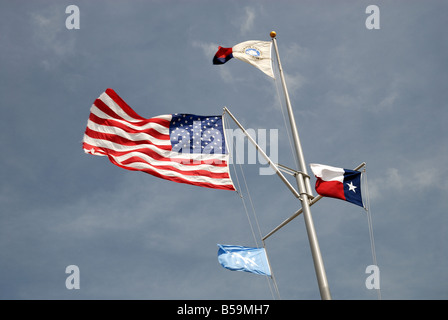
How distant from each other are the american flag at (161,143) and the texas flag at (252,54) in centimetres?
269

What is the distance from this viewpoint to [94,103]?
1798 centimetres

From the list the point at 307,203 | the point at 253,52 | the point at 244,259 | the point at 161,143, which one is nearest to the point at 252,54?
the point at 253,52

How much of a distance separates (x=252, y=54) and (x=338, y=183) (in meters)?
6.67

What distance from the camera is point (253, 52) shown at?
A: 698 inches

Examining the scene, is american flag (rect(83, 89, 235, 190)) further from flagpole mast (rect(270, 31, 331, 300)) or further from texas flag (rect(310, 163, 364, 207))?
texas flag (rect(310, 163, 364, 207))

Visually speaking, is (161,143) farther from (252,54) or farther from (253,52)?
(253,52)

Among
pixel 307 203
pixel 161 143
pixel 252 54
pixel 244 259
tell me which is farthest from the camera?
pixel 252 54

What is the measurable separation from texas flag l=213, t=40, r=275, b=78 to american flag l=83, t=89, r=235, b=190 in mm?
2687

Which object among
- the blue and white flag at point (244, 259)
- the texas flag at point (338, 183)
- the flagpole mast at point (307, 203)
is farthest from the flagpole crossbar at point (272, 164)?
the blue and white flag at point (244, 259)

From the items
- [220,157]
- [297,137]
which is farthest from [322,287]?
[220,157]

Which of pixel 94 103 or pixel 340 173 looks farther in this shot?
pixel 94 103
